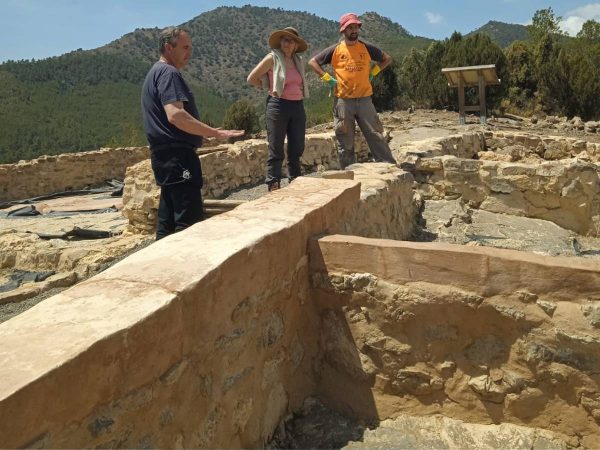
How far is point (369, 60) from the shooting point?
548 cm

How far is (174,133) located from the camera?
10.5ft

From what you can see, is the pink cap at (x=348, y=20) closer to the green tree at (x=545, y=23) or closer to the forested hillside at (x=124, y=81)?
the forested hillside at (x=124, y=81)

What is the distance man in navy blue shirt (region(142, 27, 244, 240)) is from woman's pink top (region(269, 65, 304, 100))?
139 cm

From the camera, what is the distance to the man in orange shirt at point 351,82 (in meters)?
5.37

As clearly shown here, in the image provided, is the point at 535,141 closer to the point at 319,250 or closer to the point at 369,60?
the point at 369,60

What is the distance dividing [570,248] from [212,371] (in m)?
4.65

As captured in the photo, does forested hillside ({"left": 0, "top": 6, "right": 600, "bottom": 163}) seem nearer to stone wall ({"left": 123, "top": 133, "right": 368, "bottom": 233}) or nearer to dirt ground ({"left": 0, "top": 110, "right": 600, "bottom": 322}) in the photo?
stone wall ({"left": 123, "top": 133, "right": 368, "bottom": 233})

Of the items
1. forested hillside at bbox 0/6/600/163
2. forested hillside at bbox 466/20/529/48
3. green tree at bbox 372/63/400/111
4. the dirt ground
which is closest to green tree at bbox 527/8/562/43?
forested hillside at bbox 0/6/600/163

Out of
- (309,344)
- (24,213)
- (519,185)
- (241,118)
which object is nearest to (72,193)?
(24,213)

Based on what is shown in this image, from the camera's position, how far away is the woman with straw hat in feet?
15.1

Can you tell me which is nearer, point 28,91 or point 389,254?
point 389,254

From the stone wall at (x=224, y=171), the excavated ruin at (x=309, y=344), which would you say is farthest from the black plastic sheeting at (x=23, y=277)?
the excavated ruin at (x=309, y=344)

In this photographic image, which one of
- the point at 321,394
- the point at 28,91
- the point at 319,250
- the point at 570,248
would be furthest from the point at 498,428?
the point at 28,91

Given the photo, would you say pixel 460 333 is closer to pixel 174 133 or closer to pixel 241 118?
pixel 174 133
